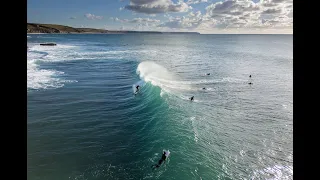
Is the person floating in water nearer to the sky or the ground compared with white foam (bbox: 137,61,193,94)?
nearer to the ground

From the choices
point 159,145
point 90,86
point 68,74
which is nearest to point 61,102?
point 90,86

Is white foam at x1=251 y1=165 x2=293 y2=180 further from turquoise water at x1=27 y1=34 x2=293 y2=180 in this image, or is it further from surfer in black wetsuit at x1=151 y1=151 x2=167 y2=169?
surfer in black wetsuit at x1=151 y1=151 x2=167 y2=169

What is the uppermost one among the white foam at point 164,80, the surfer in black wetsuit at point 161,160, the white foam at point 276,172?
the white foam at point 164,80

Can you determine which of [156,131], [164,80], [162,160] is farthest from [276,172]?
[164,80]

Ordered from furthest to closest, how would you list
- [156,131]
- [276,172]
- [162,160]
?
[156,131]
[162,160]
[276,172]

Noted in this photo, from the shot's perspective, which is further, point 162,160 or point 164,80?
point 164,80

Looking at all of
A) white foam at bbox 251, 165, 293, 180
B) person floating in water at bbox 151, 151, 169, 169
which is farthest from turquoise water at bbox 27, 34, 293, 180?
person floating in water at bbox 151, 151, 169, 169

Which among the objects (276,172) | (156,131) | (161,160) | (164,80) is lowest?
(276,172)

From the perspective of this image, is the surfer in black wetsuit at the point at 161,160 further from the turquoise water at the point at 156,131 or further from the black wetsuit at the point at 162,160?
the turquoise water at the point at 156,131

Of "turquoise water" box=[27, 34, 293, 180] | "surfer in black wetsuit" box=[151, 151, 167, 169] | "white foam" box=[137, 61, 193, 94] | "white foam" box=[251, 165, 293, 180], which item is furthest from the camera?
"white foam" box=[137, 61, 193, 94]

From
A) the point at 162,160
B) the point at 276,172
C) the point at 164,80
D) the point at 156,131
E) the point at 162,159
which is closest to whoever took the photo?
the point at 276,172

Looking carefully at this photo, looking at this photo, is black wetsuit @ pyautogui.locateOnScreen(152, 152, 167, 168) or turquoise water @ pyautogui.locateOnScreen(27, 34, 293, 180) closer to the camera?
turquoise water @ pyautogui.locateOnScreen(27, 34, 293, 180)

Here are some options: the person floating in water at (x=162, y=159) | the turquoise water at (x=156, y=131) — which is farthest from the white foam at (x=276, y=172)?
the person floating in water at (x=162, y=159)

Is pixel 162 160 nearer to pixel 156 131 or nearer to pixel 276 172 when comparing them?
pixel 156 131
